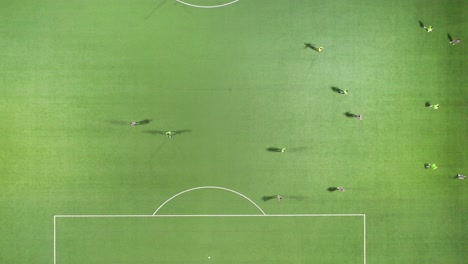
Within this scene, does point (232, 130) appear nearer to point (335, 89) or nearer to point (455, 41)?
point (335, 89)

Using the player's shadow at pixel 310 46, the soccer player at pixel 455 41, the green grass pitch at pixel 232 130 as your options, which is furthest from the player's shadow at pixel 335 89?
the soccer player at pixel 455 41

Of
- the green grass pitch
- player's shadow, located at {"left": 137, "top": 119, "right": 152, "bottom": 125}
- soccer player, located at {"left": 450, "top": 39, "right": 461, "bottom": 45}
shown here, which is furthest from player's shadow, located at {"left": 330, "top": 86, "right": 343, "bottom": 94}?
player's shadow, located at {"left": 137, "top": 119, "right": 152, "bottom": 125}

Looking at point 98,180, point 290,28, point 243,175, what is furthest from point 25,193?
point 290,28

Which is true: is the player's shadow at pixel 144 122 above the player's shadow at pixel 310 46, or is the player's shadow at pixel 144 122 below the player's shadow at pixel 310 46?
below

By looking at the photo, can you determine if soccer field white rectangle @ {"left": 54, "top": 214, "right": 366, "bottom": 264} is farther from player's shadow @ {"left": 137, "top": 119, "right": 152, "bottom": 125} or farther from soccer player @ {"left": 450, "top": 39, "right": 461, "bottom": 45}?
soccer player @ {"left": 450, "top": 39, "right": 461, "bottom": 45}

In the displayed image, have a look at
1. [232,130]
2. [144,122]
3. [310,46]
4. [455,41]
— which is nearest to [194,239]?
[232,130]

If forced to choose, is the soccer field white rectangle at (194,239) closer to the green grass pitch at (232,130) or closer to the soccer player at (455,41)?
the green grass pitch at (232,130)
